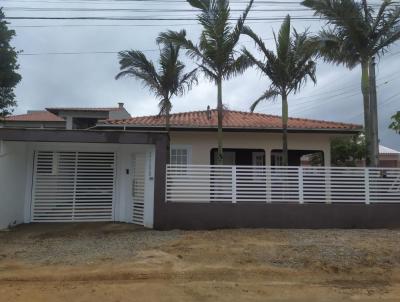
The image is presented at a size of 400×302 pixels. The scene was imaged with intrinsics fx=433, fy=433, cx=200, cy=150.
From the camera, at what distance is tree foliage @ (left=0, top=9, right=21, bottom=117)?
43.2 feet

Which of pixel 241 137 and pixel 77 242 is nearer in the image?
pixel 77 242

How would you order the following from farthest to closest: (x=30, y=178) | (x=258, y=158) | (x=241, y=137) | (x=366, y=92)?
1. (x=258, y=158)
2. (x=241, y=137)
3. (x=366, y=92)
4. (x=30, y=178)

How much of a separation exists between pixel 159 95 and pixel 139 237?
5841 mm

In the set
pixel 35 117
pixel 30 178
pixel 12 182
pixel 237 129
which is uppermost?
pixel 35 117

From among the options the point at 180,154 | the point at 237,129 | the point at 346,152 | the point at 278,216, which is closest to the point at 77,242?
the point at 278,216

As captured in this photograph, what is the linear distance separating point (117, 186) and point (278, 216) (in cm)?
490

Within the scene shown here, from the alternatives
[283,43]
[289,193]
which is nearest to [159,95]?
[283,43]

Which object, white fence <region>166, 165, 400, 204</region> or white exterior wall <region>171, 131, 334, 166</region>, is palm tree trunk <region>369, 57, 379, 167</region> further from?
white exterior wall <region>171, 131, 334, 166</region>

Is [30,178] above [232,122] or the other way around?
the other way around

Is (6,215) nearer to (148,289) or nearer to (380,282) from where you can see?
(148,289)

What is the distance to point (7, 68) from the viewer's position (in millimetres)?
13641

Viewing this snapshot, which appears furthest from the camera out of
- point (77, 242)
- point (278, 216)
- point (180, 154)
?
point (180, 154)

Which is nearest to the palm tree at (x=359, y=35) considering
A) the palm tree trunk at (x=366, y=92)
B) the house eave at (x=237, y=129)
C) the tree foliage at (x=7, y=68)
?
the palm tree trunk at (x=366, y=92)

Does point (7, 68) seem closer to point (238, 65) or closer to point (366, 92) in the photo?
point (238, 65)
